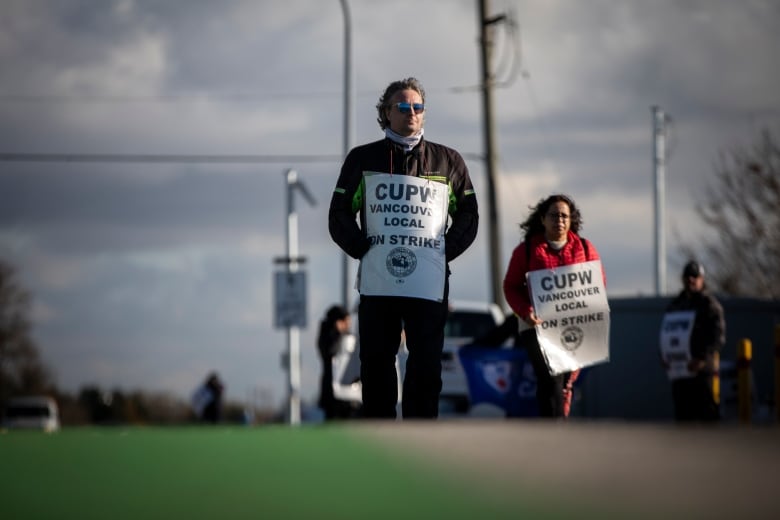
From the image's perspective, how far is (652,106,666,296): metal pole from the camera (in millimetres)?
42372

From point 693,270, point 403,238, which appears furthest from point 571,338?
point 693,270

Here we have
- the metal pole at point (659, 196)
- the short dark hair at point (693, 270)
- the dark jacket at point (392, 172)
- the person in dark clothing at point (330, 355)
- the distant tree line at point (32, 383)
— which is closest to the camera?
the dark jacket at point (392, 172)

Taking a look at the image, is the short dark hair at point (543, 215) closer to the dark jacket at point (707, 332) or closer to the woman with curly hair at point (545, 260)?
the woman with curly hair at point (545, 260)

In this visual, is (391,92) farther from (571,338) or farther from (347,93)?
(347,93)

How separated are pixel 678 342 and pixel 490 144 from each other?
1879 centimetres

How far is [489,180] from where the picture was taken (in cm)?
3036

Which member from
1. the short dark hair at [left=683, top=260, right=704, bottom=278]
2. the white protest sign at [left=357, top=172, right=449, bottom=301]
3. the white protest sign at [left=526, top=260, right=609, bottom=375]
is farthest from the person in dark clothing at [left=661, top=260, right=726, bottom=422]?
the white protest sign at [left=357, top=172, right=449, bottom=301]

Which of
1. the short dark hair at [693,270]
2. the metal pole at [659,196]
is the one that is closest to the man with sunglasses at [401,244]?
the short dark hair at [693,270]

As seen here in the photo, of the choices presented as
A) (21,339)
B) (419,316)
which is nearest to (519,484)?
(419,316)

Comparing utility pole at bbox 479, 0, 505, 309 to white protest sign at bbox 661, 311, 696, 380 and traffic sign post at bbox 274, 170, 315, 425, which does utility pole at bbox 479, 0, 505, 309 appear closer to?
traffic sign post at bbox 274, 170, 315, 425

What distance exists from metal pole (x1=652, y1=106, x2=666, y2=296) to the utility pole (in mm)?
12454

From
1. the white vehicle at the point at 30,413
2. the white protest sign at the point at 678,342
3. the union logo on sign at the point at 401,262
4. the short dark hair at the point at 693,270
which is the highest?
the short dark hair at the point at 693,270

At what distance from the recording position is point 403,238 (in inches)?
289

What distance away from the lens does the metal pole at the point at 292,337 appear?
30.4 m
